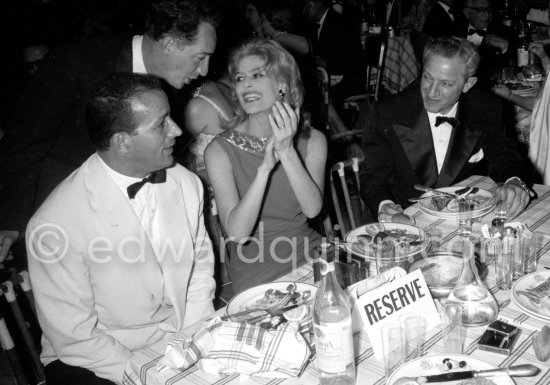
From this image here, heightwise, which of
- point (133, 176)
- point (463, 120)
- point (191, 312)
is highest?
point (133, 176)

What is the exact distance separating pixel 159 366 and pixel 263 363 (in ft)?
1.09

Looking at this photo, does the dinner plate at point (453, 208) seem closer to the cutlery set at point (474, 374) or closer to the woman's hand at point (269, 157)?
the woman's hand at point (269, 157)

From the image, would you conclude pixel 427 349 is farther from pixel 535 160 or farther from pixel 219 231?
pixel 535 160

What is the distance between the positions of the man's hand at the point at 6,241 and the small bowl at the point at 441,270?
1.84 meters

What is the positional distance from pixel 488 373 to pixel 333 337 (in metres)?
0.41

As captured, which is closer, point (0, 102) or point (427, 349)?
point (427, 349)

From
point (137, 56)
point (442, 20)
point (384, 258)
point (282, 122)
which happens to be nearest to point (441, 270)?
point (384, 258)

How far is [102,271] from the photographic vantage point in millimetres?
2002

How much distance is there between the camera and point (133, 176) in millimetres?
2117

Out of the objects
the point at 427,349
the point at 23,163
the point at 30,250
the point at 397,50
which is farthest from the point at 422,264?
the point at 397,50

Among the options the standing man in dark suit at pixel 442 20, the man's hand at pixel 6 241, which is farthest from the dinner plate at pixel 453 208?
the standing man in dark suit at pixel 442 20

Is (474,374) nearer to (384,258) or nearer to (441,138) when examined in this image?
(384,258)

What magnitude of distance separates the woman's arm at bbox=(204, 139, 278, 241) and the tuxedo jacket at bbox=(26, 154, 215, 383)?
0.29 metres

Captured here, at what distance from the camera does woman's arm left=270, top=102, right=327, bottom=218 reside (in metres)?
2.25
